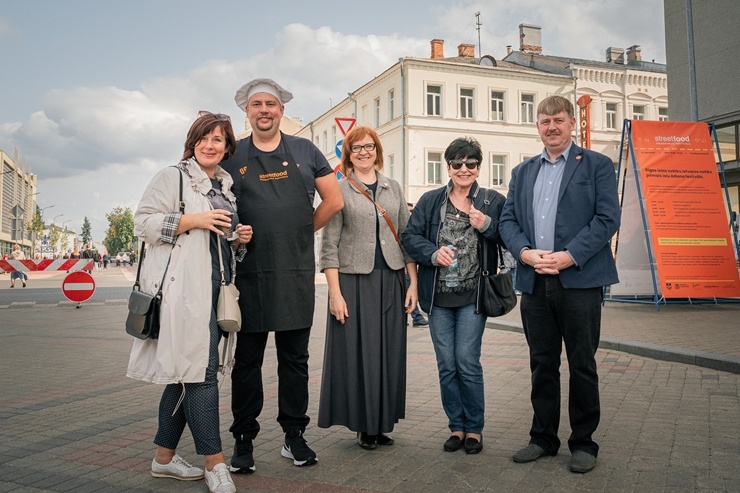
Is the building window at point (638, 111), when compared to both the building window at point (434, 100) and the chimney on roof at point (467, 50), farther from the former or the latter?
the building window at point (434, 100)

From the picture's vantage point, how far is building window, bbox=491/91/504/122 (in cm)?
3806

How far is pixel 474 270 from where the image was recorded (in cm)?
430

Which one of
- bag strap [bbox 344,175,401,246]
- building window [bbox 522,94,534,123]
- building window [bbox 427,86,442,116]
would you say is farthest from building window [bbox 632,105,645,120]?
bag strap [bbox 344,175,401,246]

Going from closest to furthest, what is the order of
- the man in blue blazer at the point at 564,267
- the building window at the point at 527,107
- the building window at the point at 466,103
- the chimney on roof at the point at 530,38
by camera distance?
1. the man in blue blazer at the point at 564,267
2. the building window at the point at 466,103
3. the building window at the point at 527,107
4. the chimney on roof at the point at 530,38

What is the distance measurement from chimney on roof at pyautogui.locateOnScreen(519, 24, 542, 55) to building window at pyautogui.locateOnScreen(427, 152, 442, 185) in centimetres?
1231

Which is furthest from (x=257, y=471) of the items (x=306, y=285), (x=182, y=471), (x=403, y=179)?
(x=403, y=179)

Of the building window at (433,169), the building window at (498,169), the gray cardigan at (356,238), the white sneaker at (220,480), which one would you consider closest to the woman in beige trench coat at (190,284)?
the white sneaker at (220,480)

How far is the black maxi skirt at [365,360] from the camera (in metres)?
4.21

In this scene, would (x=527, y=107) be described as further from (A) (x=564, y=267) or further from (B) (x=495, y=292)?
(A) (x=564, y=267)

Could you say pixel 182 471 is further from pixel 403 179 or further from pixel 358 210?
pixel 403 179

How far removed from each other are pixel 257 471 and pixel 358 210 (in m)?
1.71

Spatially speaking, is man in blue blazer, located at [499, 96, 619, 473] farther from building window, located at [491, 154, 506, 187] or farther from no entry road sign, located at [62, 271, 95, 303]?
building window, located at [491, 154, 506, 187]

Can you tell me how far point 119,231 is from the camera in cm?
12875

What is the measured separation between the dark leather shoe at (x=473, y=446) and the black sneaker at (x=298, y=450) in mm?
944
